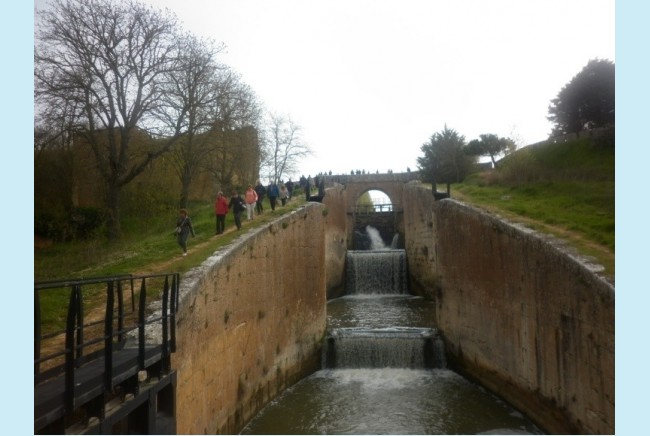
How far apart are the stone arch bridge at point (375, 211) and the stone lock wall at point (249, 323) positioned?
573 inches

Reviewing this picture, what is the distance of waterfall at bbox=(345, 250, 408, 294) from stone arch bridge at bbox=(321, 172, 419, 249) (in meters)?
4.93

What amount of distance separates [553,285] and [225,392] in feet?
21.3

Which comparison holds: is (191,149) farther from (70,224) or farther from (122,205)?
(70,224)

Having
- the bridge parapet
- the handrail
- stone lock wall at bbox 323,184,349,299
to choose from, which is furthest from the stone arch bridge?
the handrail

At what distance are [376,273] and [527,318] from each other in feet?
54.0

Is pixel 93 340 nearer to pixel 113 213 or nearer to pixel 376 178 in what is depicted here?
pixel 113 213

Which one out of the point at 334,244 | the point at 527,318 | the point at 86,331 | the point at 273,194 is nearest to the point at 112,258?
the point at 273,194

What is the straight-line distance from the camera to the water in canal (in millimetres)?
10531

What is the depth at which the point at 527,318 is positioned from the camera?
33.5 feet

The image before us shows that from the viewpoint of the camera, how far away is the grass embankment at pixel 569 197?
31.2ft

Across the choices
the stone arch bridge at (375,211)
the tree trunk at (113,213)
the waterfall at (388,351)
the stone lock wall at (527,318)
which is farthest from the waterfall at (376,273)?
the tree trunk at (113,213)

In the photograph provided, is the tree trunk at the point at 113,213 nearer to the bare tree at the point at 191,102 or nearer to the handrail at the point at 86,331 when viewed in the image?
the bare tree at the point at 191,102

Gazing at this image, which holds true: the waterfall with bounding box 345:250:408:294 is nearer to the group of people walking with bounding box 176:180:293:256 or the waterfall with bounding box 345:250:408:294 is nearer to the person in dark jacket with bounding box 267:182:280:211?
the group of people walking with bounding box 176:180:293:256

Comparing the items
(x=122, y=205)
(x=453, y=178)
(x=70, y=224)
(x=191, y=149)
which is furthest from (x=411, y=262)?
(x=70, y=224)
